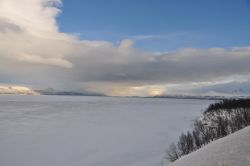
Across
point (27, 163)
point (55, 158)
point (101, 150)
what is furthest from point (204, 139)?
point (27, 163)

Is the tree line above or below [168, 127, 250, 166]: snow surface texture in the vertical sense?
below

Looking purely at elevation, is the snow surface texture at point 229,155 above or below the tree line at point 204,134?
above

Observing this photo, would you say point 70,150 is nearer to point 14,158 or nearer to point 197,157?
point 14,158

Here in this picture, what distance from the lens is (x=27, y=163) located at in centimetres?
1911

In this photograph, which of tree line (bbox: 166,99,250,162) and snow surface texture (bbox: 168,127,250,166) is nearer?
snow surface texture (bbox: 168,127,250,166)

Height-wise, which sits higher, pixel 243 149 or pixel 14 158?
pixel 243 149

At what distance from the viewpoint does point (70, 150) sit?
75.5 feet

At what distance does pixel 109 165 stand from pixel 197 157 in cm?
1107

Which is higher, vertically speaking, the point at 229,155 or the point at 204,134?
the point at 229,155

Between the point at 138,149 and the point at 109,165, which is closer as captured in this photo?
the point at 109,165

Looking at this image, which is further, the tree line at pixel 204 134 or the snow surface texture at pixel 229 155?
the tree line at pixel 204 134

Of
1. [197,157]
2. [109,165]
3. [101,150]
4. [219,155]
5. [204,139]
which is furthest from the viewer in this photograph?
[101,150]

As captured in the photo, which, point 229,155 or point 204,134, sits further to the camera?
point 204,134

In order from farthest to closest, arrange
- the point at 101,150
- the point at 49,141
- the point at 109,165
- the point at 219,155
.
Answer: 1. the point at 49,141
2. the point at 101,150
3. the point at 109,165
4. the point at 219,155
